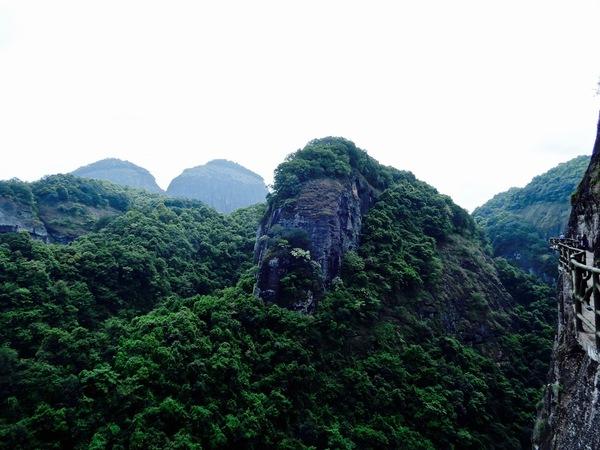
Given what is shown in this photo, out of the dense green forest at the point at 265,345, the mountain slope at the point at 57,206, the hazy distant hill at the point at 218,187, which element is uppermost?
the hazy distant hill at the point at 218,187

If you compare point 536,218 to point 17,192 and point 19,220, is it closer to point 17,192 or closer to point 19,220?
point 19,220

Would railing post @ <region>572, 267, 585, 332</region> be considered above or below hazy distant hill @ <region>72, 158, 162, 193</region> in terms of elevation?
below

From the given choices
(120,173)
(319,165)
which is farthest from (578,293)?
(120,173)

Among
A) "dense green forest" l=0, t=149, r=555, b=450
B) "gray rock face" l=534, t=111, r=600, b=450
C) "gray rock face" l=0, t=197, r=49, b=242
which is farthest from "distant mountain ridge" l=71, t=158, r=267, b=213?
"gray rock face" l=534, t=111, r=600, b=450

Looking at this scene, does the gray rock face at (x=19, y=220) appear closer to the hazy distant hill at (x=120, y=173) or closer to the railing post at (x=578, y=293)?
the railing post at (x=578, y=293)

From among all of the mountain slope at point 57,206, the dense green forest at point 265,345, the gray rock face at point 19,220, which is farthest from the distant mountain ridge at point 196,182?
the dense green forest at point 265,345

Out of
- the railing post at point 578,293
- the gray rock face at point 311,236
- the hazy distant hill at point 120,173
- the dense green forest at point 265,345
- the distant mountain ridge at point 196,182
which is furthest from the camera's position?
the distant mountain ridge at point 196,182

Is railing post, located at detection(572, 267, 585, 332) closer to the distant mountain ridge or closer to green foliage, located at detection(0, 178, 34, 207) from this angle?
green foliage, located at detection(0, 178, 34, 207)

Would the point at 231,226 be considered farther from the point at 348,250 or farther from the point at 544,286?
the point at 544,286
